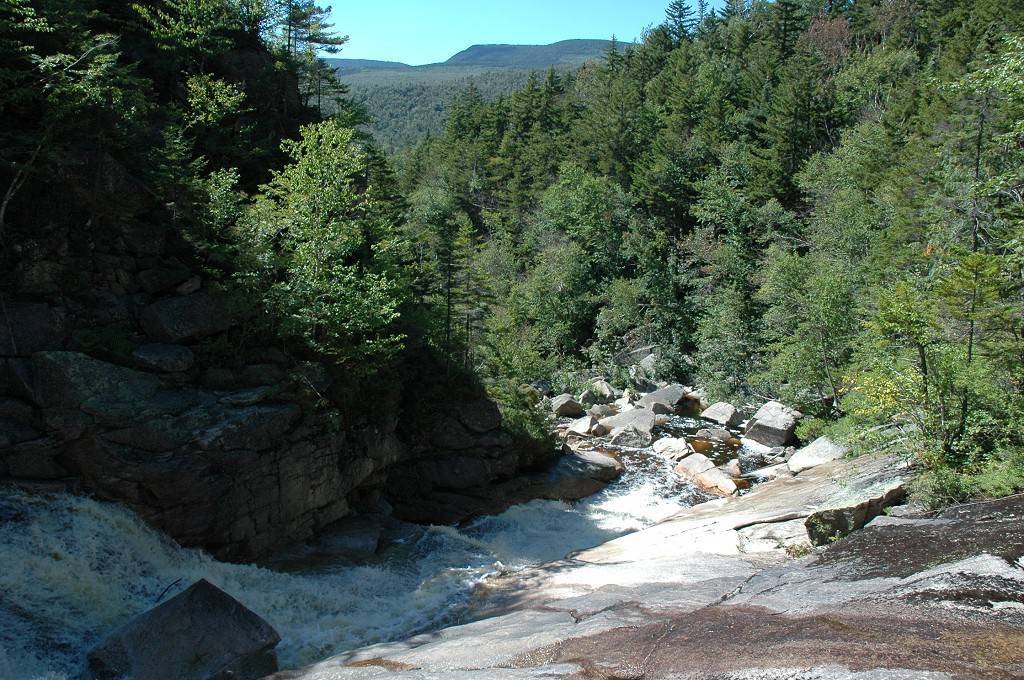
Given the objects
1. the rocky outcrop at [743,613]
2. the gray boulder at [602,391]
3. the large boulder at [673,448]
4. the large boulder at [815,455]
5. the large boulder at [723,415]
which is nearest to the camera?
the rocky outcrop at [743,613]

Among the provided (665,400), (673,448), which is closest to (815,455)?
(673,448)

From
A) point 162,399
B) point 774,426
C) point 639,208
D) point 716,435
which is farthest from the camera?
point 639,208

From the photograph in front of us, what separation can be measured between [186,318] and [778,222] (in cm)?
3636

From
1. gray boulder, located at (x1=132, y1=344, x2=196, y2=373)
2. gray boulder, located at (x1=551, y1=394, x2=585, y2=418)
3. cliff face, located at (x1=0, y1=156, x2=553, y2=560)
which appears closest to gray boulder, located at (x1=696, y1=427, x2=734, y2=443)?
gray boulder, located at (x1=551, y1=394, x2=585, y2=418)

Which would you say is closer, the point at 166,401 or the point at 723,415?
the point at 166,401

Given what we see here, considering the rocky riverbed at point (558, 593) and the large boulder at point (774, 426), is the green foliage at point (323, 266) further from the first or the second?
the large boulder at point (774, 426)

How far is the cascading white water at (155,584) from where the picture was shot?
36.3 feet

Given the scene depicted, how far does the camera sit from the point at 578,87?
81.1 meters

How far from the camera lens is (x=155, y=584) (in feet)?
41.8

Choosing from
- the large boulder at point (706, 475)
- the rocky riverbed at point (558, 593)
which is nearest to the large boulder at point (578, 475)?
the rocky riverbed at point (558, 593)

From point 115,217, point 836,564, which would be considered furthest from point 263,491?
point 836,564

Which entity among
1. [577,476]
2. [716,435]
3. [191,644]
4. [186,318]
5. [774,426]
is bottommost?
[716,435]

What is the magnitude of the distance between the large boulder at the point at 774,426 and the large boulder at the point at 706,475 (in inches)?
143

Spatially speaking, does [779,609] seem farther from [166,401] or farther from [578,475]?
[578,475]
